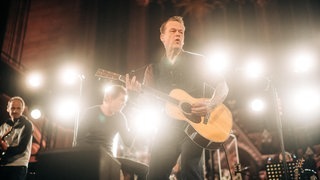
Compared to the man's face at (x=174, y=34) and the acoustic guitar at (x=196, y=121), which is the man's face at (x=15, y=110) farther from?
the man's face at (x=174, y=34)

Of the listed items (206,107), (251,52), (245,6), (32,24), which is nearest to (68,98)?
(32,24)

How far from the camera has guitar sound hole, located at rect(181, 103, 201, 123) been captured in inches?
122

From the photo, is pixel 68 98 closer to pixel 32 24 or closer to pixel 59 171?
pixel 32 24

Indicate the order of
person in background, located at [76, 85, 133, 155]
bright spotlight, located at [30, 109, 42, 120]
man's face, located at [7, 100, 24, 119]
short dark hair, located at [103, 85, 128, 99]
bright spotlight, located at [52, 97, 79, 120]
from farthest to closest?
bright spotlight, located at [30, 109, 42, 120], bright spotlight, located at [52, 97, 79, 120], man's face, located at [7, 100, 24, 119], short dark hair, located at [103, 85, 128, 99], person in background, located at [76, 85, 133, 155]

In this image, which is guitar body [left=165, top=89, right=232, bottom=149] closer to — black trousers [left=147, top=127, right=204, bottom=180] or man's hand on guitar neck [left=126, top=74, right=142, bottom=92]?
black trousers [left=147, top=127, right=204, bottom=180]

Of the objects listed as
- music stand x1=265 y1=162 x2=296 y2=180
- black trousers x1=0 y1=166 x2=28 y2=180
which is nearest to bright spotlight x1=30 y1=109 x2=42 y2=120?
black trousers x1=0 y1=166 x2=28 y2=180

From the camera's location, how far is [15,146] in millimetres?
4883

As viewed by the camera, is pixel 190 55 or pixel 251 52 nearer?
pixel 190 55

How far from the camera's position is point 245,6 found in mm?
11039

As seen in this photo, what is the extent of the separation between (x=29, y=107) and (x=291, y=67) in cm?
792

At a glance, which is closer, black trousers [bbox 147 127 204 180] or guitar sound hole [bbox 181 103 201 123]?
black trousers [bbox 147 127 204 180]

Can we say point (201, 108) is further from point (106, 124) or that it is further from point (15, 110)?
point (15, 110)

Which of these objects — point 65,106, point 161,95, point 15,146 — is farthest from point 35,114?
point 161,95

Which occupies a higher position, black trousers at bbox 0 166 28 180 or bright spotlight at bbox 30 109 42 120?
bright spotlight at bbox 30 109 42 120
